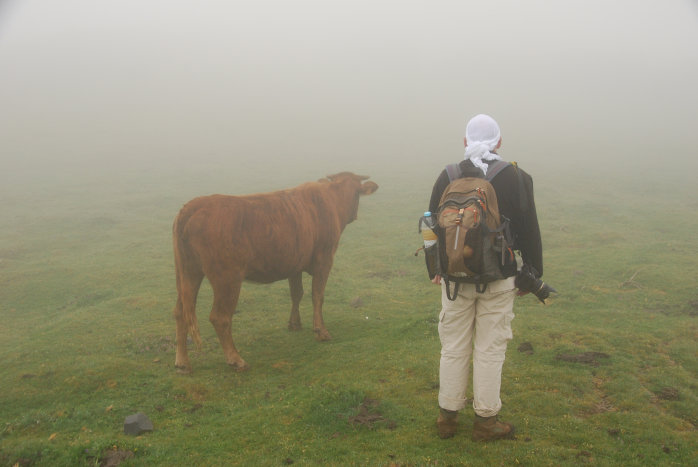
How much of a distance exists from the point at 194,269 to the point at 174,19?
117 metres

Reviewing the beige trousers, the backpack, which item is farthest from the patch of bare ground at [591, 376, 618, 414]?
the backpack

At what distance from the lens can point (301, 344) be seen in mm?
9008

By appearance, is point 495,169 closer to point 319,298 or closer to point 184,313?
point 184,313

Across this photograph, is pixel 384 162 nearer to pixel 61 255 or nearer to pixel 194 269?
pixel 61 255

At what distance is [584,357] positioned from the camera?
7.07m

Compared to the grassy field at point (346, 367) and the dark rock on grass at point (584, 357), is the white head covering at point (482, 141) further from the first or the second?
the dark rock on grass at point (584, 357)

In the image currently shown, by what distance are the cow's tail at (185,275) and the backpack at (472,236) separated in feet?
13.5

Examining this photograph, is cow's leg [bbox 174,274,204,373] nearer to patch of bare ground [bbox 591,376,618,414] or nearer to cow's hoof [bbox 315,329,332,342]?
cow's hoof [bbox 315,329,332,342]

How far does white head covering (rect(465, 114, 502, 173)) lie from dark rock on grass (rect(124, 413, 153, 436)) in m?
4.32

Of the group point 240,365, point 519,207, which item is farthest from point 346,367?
point 519,207

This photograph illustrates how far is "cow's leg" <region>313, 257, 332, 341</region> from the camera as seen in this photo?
9109 mm

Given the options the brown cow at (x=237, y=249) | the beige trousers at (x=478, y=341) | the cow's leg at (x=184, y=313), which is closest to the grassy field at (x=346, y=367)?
the cow's leg at (x=184, y=313)

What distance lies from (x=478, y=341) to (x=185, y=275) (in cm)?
449

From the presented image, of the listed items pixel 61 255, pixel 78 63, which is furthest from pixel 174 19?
pixel 61 255
